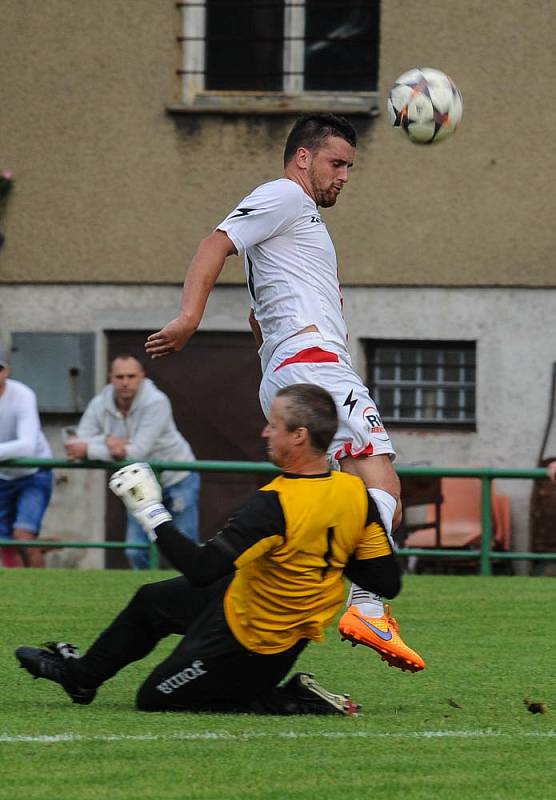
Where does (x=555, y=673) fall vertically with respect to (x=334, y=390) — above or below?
below

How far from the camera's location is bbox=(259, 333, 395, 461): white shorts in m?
6.49

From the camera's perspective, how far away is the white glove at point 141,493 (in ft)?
17.4

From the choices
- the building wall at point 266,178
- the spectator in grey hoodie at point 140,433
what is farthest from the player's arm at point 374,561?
the building wall at point 266,178

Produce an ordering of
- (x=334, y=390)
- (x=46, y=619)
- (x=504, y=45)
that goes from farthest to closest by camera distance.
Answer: (x=504, y=45), (x=46, y=619), (x=334, y=390)

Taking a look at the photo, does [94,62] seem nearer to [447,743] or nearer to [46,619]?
[46,619]

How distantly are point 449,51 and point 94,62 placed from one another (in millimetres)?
3233

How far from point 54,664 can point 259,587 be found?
82cm

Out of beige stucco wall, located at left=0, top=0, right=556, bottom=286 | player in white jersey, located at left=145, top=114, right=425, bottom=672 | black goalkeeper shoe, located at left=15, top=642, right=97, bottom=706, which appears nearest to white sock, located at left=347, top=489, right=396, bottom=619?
player in white jersey, located at left=145, top=114, right=425, bottom=672

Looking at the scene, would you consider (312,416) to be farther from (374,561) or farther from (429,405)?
(429,405)

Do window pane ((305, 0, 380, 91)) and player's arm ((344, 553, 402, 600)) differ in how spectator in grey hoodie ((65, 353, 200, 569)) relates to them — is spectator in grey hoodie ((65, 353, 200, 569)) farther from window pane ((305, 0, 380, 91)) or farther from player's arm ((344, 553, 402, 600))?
player's arm ((344, 553, 402, 600))

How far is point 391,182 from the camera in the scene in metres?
15.2

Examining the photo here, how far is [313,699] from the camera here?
5879 mm

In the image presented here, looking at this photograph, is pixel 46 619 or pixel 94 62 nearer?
pixel 46 619

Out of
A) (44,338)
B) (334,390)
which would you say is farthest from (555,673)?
(44,338)
